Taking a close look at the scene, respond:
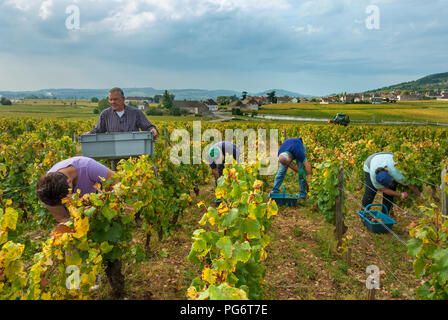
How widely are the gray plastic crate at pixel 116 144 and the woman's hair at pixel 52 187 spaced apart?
1602mm

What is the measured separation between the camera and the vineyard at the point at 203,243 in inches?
81.2

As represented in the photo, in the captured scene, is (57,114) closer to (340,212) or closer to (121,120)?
(121,120)

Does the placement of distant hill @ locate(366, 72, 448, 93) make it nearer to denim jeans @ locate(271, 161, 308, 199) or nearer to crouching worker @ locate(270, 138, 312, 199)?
denim jeans @ locate(271, 161, 308, 199)

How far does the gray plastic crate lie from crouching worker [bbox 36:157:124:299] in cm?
109

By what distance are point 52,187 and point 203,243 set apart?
4.89 ft

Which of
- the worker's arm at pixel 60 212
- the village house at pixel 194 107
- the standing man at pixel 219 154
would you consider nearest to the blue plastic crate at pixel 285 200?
the standing man at pixel 219 154

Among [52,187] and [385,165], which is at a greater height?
[52,187]

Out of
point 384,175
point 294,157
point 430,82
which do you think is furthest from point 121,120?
point 430,82

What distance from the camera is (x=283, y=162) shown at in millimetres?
5859

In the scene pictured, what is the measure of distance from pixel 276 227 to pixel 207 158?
2004mm

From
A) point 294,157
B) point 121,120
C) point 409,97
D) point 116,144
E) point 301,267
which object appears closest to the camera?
point 301,267

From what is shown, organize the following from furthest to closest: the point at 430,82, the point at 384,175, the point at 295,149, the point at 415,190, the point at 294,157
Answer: the point at 430,82 < the point at 294,157 < the point at 295,149 < the point at 415,190 < the point at 384,175

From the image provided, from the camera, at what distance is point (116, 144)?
4.17 meters
